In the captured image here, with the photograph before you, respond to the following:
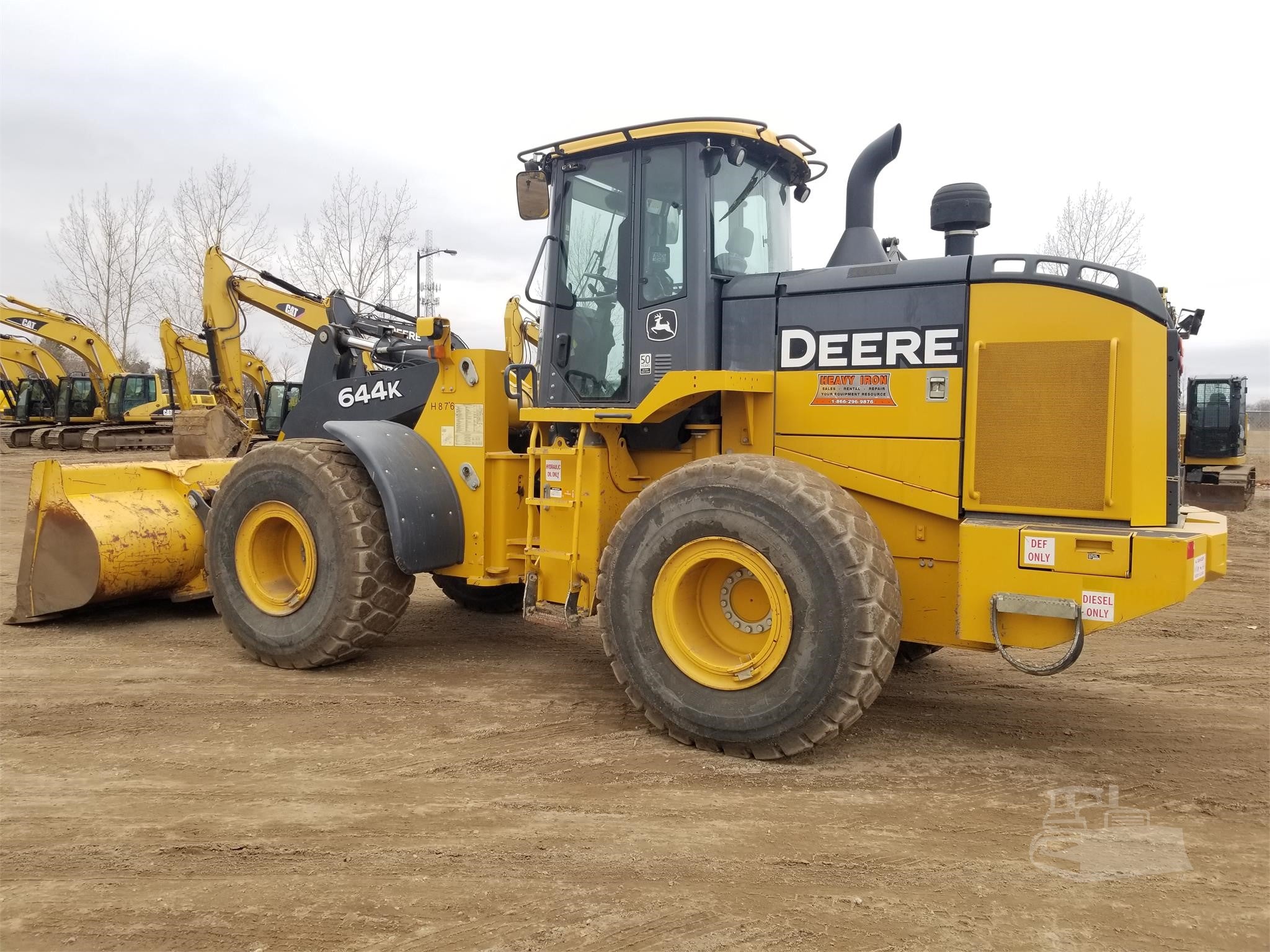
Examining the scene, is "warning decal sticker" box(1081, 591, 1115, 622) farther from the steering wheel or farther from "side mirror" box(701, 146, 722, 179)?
"side mirror" box(701, 146, 722, 179)

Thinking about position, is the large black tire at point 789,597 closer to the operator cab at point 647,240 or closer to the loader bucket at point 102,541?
the operator cab at point 647,240

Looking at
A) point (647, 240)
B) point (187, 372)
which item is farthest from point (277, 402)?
point (647, 240)

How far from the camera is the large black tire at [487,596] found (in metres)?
7.29

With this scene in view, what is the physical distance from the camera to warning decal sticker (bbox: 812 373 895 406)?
4.51 m

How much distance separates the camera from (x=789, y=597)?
4.09 meters

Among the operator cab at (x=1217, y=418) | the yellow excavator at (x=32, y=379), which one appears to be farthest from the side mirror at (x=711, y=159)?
the yellow excavator at (x=32, y=379)

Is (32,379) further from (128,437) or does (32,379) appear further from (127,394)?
(128,437)

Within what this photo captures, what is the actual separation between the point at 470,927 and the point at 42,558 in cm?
503

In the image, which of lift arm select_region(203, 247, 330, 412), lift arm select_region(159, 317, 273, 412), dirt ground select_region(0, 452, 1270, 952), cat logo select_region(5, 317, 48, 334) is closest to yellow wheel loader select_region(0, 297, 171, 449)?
cat logo select_region(5, 317, 48, 334)

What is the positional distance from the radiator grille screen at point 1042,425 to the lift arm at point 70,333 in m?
28.6

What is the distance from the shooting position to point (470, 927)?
2900 mm

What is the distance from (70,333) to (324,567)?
2637cm

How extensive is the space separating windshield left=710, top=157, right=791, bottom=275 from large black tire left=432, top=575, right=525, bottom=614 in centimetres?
321

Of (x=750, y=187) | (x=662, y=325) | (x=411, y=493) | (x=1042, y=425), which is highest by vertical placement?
(x=750, y=187)
